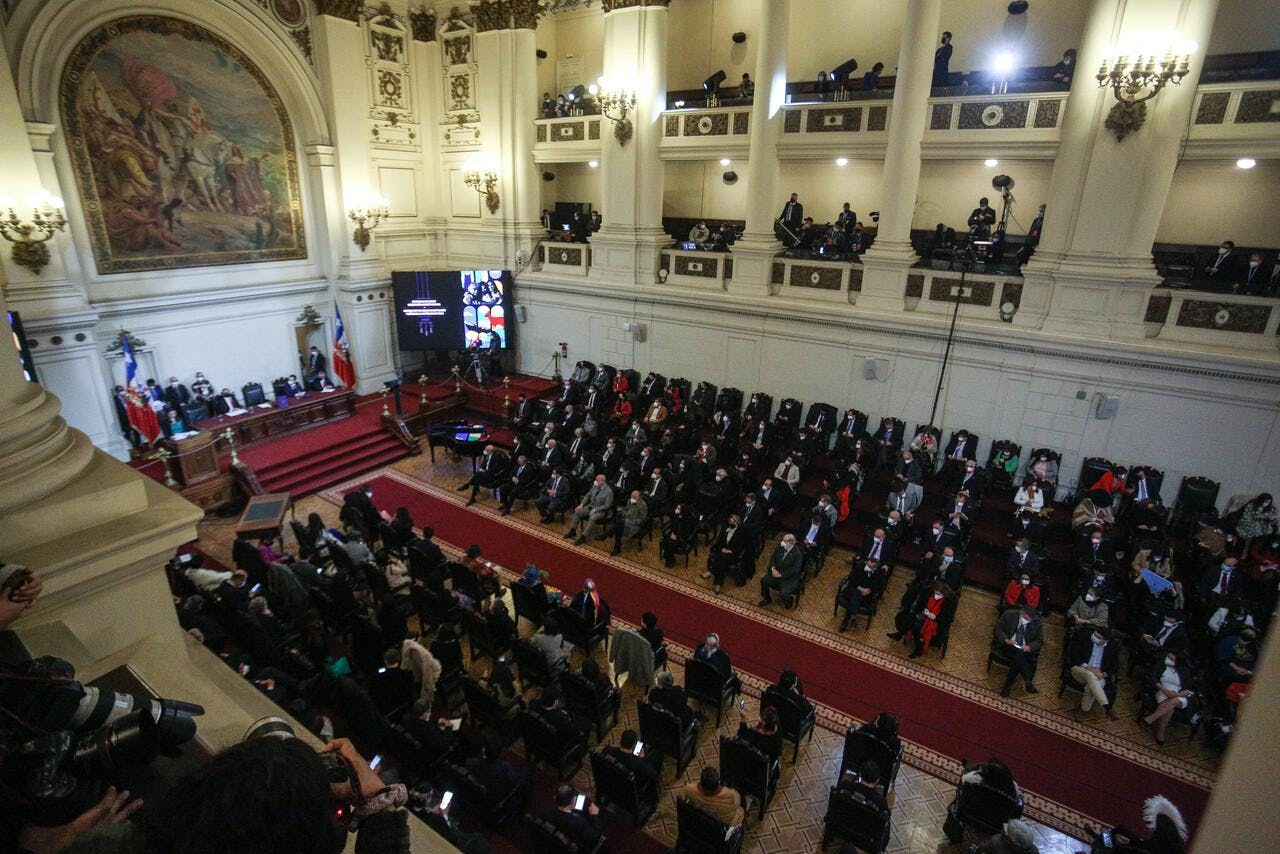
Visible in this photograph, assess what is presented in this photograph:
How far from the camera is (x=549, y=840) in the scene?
180 inches

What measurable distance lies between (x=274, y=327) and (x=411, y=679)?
37.6 ft

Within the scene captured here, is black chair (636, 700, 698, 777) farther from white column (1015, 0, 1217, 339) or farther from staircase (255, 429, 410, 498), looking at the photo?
white column (1015, 0, 1217, 339)

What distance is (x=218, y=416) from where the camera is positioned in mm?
13602

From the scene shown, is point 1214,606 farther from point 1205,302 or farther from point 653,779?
point 653,779

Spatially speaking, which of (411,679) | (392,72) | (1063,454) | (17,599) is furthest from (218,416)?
(1063,454)

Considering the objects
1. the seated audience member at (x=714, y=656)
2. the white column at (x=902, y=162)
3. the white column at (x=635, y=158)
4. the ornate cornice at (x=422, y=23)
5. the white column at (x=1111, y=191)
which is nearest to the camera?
the seated audience member at (x=714, y=656)

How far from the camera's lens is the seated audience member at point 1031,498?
1002 cm

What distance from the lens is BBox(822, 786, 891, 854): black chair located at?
5.08m

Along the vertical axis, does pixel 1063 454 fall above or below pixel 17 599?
below

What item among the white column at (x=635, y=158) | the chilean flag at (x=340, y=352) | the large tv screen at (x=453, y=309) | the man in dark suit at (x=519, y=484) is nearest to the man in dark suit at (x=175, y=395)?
the chilean flag at (x=340, y=352)

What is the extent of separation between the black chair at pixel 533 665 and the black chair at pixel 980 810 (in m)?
3.77

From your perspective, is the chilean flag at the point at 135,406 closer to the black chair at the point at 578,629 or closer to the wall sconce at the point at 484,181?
the wall sconce at the point at 484,181

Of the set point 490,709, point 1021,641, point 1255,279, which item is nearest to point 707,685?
point 490,709

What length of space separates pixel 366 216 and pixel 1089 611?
51.4 ft
